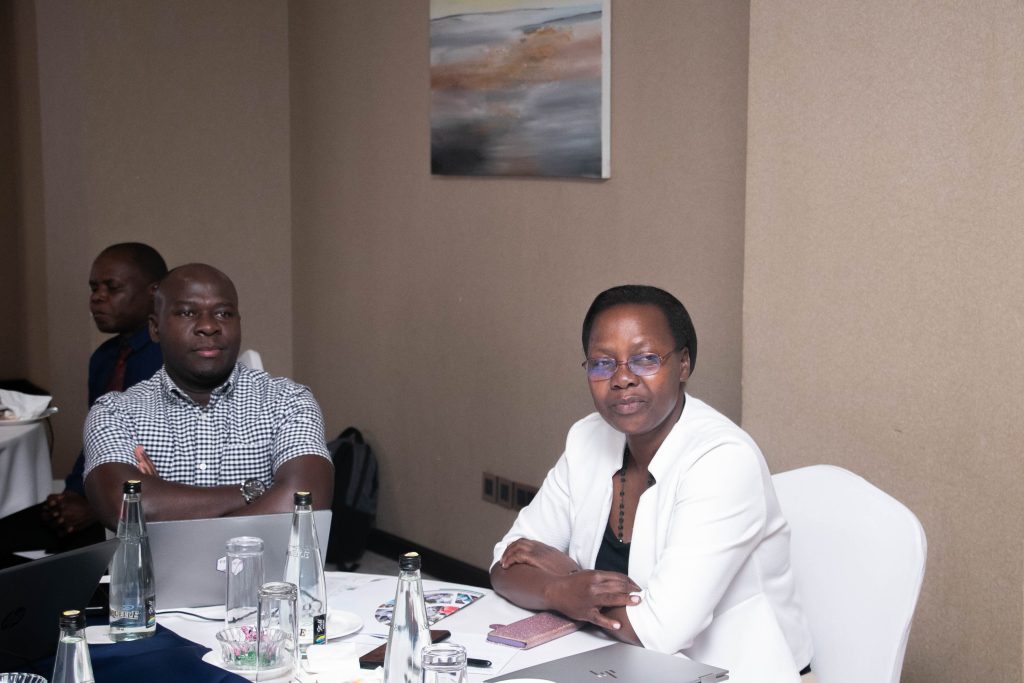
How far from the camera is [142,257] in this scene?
400cm

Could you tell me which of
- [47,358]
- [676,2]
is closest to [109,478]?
[676,2]

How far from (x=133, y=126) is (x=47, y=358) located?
4.69 feet

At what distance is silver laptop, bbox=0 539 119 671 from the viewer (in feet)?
5.53

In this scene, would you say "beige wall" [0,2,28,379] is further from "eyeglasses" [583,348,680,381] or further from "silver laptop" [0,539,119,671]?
"silver laptop" [0,539,119,671]

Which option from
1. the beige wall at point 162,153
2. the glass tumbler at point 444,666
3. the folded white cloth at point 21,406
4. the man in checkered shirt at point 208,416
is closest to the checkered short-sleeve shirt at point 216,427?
the man in checkered shirt at point 208,416

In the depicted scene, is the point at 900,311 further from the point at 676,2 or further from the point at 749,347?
the point at 676,2

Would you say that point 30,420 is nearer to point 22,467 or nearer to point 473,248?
point 22,467

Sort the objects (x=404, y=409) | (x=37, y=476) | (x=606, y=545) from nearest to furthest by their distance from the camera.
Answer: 1. (x=606, y=545)
2. (x=37, y=476)
3. (x=404, y=409)

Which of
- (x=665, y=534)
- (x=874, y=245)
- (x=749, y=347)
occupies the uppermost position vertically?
(x=874, y=245)

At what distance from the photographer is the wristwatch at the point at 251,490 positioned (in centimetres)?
271

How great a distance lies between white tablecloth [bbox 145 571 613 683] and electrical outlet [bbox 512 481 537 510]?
2.02 meters

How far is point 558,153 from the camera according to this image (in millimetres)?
4055

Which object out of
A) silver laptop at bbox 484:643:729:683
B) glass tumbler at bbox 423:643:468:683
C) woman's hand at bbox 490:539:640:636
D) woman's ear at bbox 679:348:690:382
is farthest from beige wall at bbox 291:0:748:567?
glass tumbler at bbox 423:643:468:683

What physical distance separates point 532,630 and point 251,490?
0.98m
